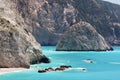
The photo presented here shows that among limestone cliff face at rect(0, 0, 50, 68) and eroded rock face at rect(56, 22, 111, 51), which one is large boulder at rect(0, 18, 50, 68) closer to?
limestone cliff face at rect(0, 0, 50, 68)

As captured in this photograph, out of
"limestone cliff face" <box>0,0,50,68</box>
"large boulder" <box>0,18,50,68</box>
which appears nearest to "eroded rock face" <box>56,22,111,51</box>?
"limestone cliff face" <box>0,0,50,68</box>

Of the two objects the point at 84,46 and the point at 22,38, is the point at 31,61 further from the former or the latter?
the point at 84,46

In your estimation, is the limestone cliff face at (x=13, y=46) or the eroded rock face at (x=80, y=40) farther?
the eroded rock face at (x=80, y=40)

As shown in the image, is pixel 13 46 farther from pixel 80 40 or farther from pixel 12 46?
pixel 80 40

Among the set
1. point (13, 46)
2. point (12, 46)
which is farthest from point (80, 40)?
point (12, 46)

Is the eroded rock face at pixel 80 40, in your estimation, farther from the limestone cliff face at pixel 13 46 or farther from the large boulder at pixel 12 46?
the large boulder at pixel 12 46

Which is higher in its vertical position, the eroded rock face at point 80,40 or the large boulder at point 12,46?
the large boulder at point 12,46

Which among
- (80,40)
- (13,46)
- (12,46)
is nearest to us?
(12,46)

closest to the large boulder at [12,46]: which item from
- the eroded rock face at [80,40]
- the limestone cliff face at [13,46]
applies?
the limestone cliff face at [13,46]

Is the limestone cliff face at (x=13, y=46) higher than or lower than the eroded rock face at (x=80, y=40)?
higher
